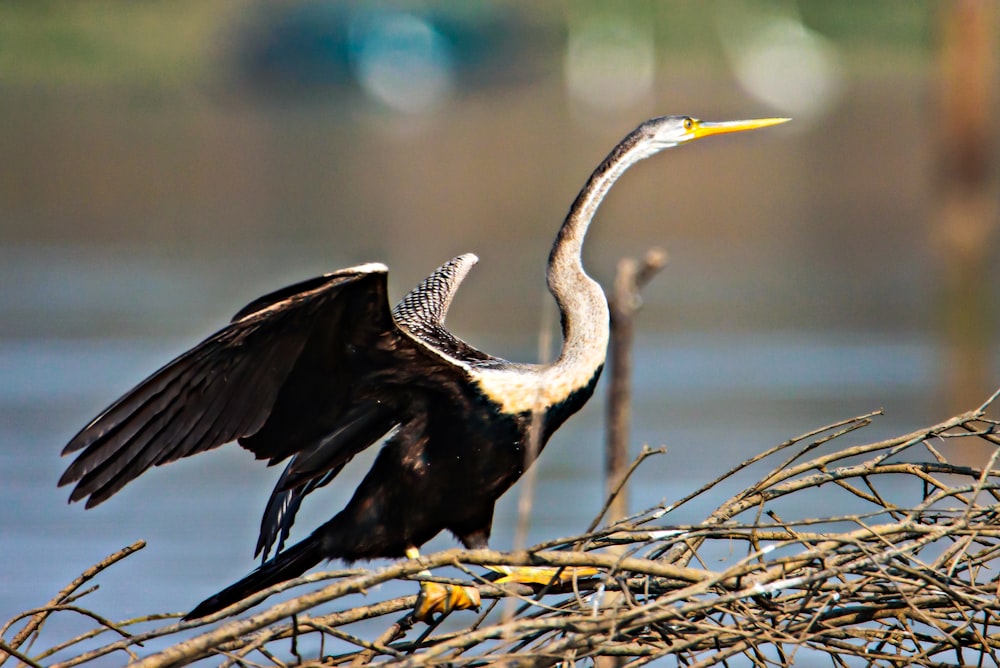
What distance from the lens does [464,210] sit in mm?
18297

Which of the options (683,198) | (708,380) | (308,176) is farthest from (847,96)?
(708,380)

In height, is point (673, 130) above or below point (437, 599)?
above

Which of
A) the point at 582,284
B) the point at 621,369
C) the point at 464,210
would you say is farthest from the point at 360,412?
the point at 464,210

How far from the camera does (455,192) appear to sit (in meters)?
19.4

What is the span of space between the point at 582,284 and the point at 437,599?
3.12ft

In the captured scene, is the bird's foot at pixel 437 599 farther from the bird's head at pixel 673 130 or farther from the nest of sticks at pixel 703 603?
the bird's head at pixel 673 130

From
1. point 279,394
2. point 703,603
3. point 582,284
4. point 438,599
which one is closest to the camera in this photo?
point 703,603

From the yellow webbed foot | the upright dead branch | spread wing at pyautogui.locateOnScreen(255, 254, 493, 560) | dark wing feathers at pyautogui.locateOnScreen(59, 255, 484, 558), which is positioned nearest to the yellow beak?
the upright dead branch

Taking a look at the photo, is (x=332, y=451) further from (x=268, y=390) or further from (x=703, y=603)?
(x=703, y=603)

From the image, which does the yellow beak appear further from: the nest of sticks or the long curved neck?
the nest of sticks

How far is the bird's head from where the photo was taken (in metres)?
3.91

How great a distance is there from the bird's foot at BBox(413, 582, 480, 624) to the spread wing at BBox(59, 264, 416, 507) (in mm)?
436

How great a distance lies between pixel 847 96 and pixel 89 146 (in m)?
13.8

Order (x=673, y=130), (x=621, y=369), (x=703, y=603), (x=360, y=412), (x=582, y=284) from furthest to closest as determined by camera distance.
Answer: (x=621, y=369), (x=673, y=130), (x=582, y=284), (x=360, y=412), (x=703, y=603)
